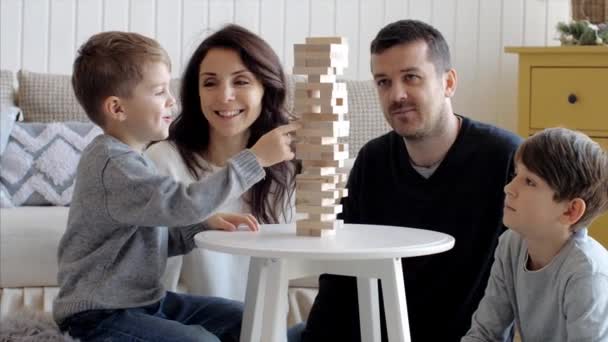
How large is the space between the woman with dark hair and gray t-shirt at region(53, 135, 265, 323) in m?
0.36

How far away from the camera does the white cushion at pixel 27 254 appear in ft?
8.45

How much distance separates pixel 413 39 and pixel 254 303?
0.66 meters

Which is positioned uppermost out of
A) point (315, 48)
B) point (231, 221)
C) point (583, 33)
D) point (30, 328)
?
point (583, 33)

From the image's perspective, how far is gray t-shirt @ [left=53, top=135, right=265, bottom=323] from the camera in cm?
174

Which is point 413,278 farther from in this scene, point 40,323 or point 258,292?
point 40,323

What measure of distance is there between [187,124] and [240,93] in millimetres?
188

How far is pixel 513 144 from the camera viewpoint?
2072mm

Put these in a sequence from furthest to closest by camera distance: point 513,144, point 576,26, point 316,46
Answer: point 576,26 → point 513,144 → point 316,46

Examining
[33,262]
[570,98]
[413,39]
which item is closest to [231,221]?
[413,39]

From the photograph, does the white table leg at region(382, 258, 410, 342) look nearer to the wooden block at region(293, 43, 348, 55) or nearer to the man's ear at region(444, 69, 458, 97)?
the wooden block at region(293, 43, 348, 55)

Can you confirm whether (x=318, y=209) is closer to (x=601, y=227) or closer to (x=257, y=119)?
(x=257, y=119)

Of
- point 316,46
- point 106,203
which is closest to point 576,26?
point 316,46

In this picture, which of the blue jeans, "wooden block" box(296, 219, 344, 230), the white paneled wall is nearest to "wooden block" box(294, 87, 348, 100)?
"wooden block" box(296, 219, 344, 230)

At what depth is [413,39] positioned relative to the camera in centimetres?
210
